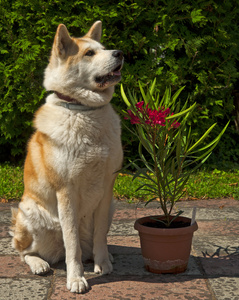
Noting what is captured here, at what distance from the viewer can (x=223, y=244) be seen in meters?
4.06

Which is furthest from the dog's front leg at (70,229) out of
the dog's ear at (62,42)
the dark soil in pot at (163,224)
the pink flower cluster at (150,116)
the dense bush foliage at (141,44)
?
the dense bush foliage at (141,44)

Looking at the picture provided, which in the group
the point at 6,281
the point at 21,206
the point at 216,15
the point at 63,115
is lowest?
the point at 6,281

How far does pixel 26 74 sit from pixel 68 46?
357 cm

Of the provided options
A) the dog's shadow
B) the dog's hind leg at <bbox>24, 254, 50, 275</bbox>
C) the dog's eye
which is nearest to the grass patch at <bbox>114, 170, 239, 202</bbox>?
the dog's shadow

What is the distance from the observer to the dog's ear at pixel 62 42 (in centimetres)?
339

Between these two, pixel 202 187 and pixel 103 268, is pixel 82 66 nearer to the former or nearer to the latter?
pixel 103 268

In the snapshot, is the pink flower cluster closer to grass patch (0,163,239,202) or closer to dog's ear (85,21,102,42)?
dog's ear (85,21,102,42)

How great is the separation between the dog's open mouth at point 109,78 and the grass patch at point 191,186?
2.17 metres

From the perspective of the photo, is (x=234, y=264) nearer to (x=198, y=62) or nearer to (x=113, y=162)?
(x=113, y=162)

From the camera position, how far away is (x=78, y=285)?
318 centimetres

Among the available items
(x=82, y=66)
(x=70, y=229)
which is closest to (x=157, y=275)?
(x=70, y=229)

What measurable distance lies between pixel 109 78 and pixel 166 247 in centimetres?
134

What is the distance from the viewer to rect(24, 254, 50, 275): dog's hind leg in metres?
3.48

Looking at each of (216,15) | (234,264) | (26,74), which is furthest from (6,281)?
(216,15)
